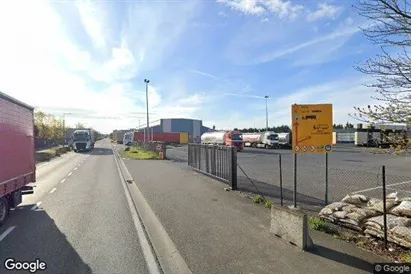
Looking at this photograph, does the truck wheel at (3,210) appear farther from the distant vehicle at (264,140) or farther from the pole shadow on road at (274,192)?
the distant vehicle at (264,140)

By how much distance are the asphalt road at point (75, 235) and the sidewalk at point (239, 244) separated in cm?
94

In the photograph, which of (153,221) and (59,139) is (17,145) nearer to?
(153,221)

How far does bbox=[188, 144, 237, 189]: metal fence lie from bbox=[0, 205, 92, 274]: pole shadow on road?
6699 mm

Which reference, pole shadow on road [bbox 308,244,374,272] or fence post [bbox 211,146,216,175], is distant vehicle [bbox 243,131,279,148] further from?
pole shadow on road [bbox 308,244,374,272]

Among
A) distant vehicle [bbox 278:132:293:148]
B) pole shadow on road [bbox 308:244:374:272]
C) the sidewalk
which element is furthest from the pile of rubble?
distant vehicle [bbox 278:132:293:148]

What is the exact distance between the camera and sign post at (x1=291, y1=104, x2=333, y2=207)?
26.5 ft

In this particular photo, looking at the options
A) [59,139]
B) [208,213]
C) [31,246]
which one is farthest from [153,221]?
[59,139]

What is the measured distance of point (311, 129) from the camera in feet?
26.7

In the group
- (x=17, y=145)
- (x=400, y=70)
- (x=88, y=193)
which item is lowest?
(x=88, y=193)

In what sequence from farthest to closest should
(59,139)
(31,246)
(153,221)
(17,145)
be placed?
(59,139) → (17,145) → (153,221) → (31,246)

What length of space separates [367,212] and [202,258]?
13.3 feet

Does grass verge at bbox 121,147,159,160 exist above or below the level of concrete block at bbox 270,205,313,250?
below

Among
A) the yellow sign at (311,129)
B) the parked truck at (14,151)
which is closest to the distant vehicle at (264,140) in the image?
the yellow sign at (311,129)

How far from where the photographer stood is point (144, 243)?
6270 mm
